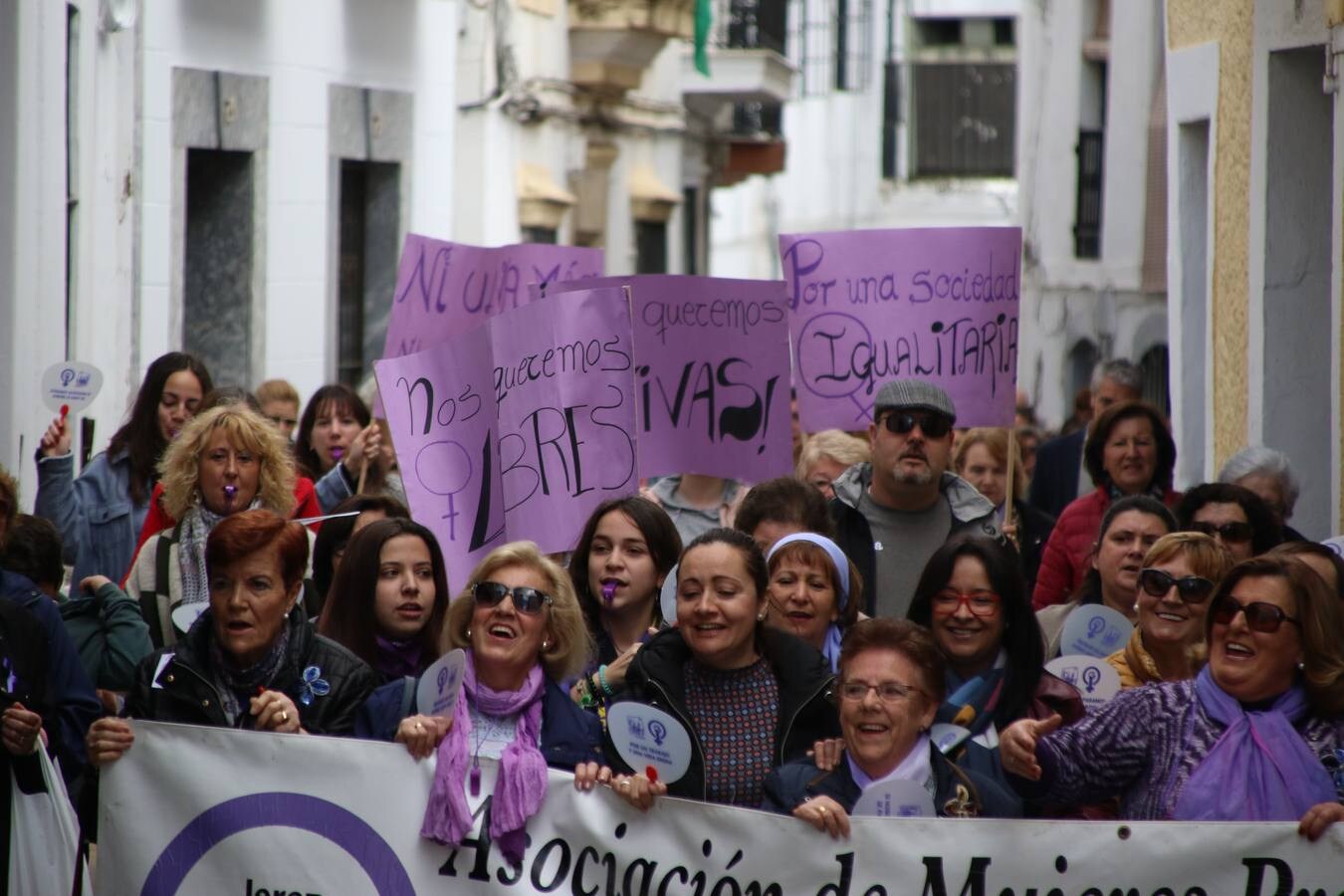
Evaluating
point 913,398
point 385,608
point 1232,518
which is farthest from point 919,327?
point 385,608

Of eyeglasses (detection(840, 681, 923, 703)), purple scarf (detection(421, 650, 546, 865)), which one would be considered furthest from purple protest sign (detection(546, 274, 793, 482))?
eyeglasses (detection(840, 681, 923, 703))

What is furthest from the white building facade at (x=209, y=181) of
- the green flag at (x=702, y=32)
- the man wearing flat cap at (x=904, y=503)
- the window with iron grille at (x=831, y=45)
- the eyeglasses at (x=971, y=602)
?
the window with iron grille at (x=831, y=45)

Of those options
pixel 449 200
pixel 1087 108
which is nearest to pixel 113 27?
pixel 449 200

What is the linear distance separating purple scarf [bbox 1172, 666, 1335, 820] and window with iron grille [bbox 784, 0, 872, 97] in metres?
34.7

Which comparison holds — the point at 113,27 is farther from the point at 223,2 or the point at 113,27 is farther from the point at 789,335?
the point at 789,335

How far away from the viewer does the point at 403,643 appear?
630cm

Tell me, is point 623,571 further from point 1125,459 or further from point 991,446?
point 991,446

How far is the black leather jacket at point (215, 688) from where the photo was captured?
18.2ft

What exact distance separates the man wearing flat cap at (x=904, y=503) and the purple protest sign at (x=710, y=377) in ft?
2.17

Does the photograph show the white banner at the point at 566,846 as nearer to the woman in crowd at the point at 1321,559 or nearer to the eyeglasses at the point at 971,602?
the eyeglasses at the point at 971,602

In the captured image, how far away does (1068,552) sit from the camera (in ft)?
26.9

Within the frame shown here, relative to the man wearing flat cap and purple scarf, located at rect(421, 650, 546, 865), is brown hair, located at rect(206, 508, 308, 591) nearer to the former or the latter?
purple scarf, located at rect(421, 650, 546, 865)

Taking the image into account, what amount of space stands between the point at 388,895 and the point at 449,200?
1184cm

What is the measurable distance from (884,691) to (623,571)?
139 cm
